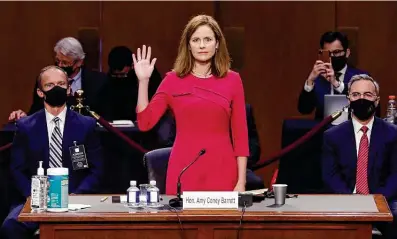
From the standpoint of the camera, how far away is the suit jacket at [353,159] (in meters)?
5.34

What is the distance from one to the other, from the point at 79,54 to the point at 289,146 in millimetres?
1670

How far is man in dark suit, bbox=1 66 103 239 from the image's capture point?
17.5ft

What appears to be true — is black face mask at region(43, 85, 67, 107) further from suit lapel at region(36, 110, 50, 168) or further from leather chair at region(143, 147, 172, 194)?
leather chair at region(143, 147, 172, 194)

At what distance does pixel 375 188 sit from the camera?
17.4 feet

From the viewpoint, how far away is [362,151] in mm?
5430

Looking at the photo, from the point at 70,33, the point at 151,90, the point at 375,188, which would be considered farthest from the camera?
the point at 70,33

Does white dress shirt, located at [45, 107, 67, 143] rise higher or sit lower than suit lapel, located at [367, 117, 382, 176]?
higher

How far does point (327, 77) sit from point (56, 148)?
2043 mm

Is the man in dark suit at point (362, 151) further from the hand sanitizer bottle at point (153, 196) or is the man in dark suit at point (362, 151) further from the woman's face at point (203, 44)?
the hand sanitizer bottle at point (153, 196)

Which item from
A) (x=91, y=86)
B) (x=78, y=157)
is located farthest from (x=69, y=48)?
(x=78, y=157)

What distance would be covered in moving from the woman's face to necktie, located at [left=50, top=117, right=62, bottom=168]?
125cm

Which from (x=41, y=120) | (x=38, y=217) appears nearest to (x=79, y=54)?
(x=41, y=120)

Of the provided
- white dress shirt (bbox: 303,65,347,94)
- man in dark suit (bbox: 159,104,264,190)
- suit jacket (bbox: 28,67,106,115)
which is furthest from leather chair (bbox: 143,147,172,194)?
suit jacket (bbox: 28,67,106,115)

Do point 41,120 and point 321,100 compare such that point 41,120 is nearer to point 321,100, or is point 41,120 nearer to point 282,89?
point 321,100
